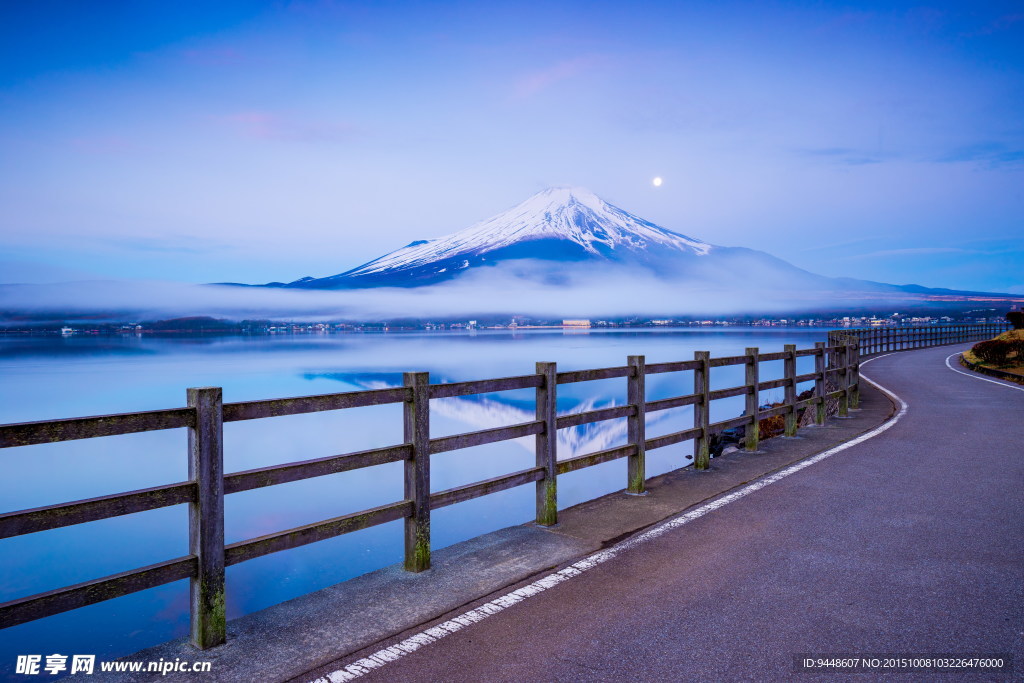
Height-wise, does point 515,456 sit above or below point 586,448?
above

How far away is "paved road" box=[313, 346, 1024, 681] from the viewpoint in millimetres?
3543

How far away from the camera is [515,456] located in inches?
1305

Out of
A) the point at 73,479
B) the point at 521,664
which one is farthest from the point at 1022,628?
the point at 73,479

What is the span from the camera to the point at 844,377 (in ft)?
44.2

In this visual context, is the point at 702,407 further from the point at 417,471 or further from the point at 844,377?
the point at 844,377

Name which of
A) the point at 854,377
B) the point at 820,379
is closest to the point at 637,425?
the point at 820,379

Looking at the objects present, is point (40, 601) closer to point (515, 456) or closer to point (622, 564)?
point (622, 564)

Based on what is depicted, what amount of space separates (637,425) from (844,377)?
8.38m

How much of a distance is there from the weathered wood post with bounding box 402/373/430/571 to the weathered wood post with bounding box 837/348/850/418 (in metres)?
10.8

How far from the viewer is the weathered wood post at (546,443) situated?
5820 mm

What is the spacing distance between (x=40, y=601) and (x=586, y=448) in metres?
53.2

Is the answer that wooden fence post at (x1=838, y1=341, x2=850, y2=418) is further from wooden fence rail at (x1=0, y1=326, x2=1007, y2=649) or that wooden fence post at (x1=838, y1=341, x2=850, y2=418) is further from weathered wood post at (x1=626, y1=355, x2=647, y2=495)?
wooden fence rail at (x1=0, y1=326, x2=1007, y2=649)

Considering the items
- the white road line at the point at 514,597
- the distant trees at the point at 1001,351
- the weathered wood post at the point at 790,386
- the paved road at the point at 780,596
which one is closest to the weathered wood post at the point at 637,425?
the white road line at the point at 514,597

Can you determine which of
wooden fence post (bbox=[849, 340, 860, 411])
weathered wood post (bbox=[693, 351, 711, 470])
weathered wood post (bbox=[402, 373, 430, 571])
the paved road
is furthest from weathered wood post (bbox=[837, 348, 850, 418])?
weathered wood post (bbox=[402, 373, 430, 571])
